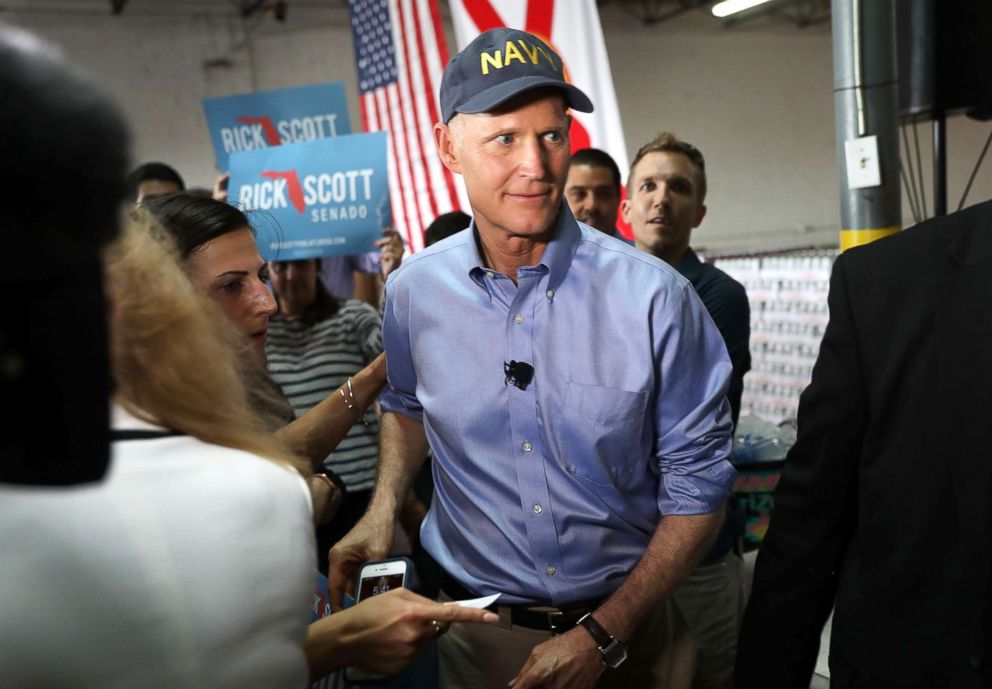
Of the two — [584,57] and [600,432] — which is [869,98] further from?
[600,432]

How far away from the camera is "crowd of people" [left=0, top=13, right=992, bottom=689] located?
544 millimetres

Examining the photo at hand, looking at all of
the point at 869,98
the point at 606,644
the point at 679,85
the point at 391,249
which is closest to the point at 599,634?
the point at 606,644

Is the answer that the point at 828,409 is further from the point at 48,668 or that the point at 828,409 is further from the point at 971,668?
the point at 48,668

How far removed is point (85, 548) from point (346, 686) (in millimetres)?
913

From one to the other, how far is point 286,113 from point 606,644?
3312mm

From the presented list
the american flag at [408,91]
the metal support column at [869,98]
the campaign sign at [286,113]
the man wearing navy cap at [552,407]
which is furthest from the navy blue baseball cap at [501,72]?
the american flag at [408,91]

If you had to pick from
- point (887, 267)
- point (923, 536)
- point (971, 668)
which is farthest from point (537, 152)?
point (971, 668)

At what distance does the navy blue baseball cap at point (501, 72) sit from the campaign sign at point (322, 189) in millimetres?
1630

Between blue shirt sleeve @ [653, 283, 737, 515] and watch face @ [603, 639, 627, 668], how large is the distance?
0.24 meters

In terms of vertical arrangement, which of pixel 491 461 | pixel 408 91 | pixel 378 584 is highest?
pixel 408 91

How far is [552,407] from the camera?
1481 millimetres

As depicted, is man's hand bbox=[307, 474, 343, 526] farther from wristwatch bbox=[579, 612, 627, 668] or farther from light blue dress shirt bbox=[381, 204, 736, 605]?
wristwatch bbox=[579, 612, 627, 668]

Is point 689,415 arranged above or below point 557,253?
below

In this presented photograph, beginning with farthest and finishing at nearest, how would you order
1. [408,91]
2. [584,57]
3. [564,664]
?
[408,91]
[584,57]
[564,664]
